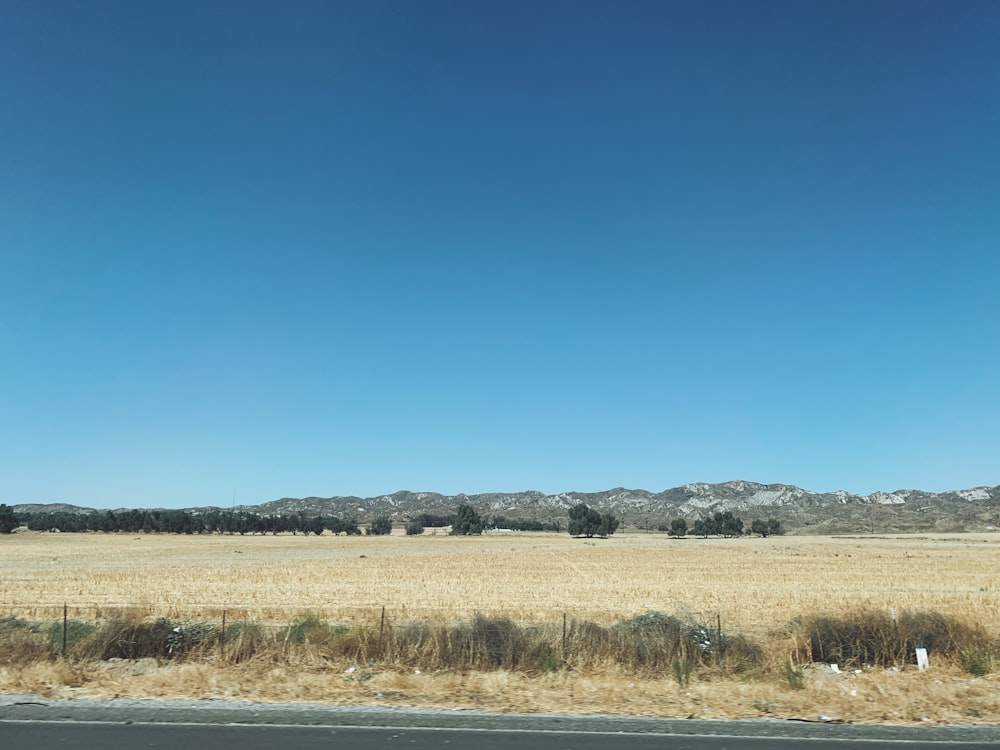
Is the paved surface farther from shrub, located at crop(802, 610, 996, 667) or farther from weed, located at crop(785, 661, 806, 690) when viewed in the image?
shrub, located at crop(802, 610, 996, 667)

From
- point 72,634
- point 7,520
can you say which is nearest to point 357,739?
point 72,634

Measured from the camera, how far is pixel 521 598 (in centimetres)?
3772

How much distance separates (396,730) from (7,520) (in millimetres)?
216552

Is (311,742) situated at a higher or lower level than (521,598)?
higher

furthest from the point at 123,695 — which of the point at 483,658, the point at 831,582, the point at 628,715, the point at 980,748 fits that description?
the point at 831,582

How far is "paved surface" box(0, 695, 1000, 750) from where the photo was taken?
962 cm

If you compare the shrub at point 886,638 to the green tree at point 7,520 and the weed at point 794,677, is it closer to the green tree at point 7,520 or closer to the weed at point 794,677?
the weed at point 794,677

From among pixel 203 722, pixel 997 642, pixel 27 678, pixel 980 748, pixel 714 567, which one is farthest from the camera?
pixel 714 567

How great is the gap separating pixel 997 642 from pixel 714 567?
51.2m

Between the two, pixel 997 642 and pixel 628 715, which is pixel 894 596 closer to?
pixel 997 642

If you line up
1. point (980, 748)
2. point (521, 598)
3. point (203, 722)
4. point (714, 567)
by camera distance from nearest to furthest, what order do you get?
point (980, 748)
point (203, 722)
point (521, 598)
point (714, 567)

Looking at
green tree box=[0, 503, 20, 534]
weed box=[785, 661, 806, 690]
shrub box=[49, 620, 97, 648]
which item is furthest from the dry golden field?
green tree box=[0, 503, 20, 534]

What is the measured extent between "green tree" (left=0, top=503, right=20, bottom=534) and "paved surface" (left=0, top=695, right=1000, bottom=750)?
209m

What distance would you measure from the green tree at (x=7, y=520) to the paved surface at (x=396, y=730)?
687 feet
